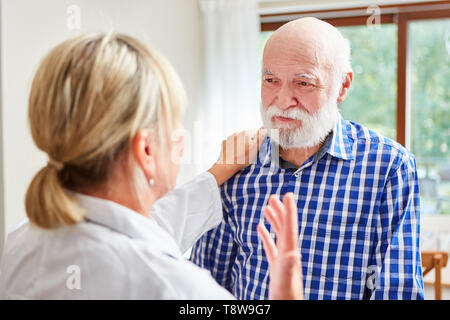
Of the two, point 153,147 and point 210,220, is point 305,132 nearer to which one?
point 210,220

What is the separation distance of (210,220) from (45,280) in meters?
0.58

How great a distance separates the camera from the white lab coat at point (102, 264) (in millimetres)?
550

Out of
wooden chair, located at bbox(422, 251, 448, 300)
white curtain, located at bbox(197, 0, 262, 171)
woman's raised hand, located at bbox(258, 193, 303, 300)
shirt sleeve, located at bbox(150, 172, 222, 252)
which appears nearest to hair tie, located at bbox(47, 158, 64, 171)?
woman's raised hand, located at bbox(258, 193, 303, 300)

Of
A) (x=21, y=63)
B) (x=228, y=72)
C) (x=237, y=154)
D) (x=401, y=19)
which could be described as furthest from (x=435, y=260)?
(x=21, y=63)

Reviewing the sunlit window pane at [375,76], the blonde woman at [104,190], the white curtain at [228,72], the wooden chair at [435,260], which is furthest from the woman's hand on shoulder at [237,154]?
the sunlit window pane at [375,76]

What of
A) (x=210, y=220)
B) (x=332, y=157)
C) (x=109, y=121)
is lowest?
(x=210, y=220)

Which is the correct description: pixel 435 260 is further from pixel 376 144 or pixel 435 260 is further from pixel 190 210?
pixel 190 210

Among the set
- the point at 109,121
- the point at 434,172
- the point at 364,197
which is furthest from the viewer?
the point at 434,172

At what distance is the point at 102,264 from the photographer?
1.80 feet

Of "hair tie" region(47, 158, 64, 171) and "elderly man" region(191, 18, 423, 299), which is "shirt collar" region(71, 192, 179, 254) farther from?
"elderly man" region(191, 18, 423, 299)

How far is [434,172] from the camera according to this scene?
2.89 meters

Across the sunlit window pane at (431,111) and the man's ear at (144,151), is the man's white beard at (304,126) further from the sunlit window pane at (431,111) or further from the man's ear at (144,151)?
the sunlit window pane at (431,111)

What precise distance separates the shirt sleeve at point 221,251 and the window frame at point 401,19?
2004 millimetres
